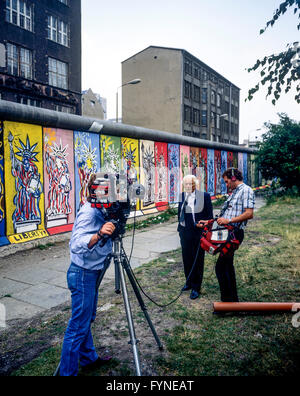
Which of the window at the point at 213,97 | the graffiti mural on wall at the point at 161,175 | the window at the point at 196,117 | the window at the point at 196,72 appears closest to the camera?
the graffiti mural on wall at the point at 161,175

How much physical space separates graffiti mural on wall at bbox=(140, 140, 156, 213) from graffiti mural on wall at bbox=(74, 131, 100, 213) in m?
2.63

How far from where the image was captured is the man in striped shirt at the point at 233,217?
4.00m

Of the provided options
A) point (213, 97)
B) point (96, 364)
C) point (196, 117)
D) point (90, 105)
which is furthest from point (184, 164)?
point (213, 97)

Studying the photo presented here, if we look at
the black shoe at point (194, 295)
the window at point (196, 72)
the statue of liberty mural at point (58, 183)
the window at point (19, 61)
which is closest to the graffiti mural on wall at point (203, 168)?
the statue of liberty mural at point (58, 183)

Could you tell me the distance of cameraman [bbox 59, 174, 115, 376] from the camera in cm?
247

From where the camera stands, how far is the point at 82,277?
255cm

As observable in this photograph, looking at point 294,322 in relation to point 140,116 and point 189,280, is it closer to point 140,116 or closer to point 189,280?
point 189,280

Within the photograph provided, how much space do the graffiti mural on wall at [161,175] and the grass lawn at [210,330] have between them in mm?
6476

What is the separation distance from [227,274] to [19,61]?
27.5 m

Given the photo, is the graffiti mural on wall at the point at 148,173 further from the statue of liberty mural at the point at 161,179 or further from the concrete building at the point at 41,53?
the concrete building at the point at 41,53

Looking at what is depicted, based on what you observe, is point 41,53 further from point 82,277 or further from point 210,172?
point 82,277

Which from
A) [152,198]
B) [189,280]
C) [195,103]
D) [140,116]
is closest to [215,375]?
[189,280]

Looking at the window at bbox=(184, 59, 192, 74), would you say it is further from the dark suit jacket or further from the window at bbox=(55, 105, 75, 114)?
the dark suit jacket
